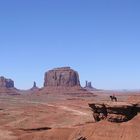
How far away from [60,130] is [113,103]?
670cm

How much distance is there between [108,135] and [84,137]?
8.01ft

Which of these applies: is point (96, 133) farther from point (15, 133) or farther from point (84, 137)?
point (15, 133)

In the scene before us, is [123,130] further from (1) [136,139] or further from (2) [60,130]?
(2) [60,130]

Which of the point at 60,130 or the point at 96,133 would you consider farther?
the point at 60,130

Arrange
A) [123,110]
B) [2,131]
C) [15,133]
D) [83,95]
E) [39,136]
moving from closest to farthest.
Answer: [123,110] → [39,136] → [15,133] → [2,131] → [83,95]

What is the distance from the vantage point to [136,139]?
109ft

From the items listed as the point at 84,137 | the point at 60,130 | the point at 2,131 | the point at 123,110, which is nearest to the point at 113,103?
the point at 123,110

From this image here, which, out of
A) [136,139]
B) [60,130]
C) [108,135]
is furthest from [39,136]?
[136,139]

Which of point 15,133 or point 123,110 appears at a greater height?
point 123,110

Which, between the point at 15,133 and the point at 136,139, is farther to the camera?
the point at 15,133

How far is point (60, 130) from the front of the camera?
39.4 meters

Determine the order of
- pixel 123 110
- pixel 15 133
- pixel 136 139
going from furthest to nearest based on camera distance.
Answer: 1. pixel 15 133
2. pixel 123 110
3. pixel 136 139

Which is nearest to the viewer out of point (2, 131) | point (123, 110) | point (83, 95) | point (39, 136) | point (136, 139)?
point (136, 139)

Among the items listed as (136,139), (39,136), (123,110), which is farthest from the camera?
(39,136)
